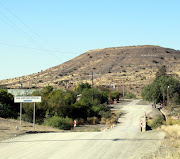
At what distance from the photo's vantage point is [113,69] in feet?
500

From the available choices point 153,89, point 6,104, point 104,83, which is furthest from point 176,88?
point 104,83

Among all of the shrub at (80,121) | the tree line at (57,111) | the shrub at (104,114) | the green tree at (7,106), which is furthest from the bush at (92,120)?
Result: the green tree at (7,106)

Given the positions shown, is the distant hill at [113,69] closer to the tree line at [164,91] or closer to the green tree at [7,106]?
the tree line at [164,91]

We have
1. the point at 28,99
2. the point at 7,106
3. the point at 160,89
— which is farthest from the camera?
the point at 160,89

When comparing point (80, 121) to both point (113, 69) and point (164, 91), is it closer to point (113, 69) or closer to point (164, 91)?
point (164, 91)

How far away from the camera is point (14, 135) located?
22.5m

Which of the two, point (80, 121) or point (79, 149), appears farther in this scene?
point (80, 121)

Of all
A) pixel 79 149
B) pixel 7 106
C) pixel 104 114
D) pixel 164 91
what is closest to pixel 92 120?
pixel 104 114

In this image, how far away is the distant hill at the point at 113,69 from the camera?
131 m

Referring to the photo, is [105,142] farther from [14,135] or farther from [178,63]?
[178,63]

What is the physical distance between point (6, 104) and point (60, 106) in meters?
7.57

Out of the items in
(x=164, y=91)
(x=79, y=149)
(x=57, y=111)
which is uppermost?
(x=164, y=91)

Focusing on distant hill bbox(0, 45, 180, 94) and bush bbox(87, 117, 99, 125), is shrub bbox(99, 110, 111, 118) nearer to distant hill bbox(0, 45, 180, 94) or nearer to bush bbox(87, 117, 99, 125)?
bush bbox(87, 117, 99, 125)

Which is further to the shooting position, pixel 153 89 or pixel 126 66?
pixel 126 66
